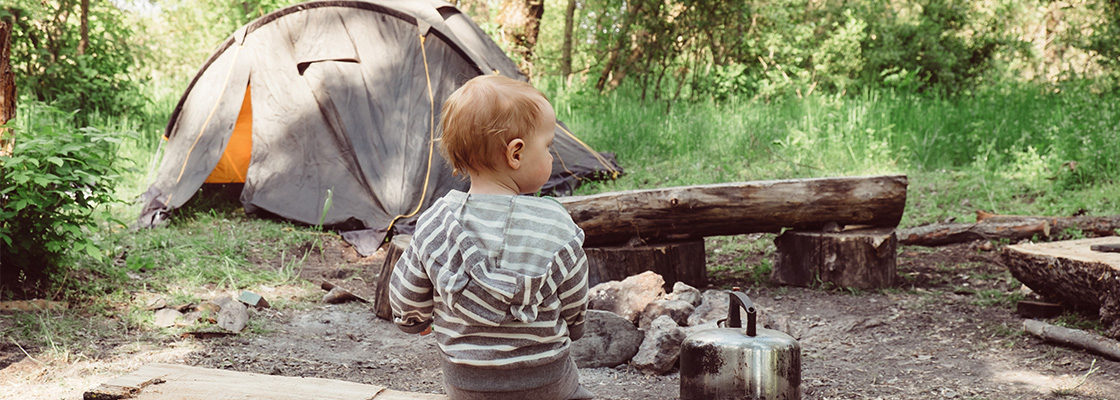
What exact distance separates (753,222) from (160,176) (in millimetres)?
4397

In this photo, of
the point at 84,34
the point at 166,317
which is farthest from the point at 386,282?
the point at 84,34

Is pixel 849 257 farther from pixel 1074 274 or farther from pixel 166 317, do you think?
pixel 166 317

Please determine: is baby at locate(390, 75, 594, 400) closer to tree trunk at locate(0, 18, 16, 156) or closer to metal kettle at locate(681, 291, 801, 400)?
metal kettle at locate(681, 291, 801, 400)

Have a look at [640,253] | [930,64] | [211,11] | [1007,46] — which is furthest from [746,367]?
[211,11]

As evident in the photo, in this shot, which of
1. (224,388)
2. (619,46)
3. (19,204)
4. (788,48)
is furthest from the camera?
(788,48)

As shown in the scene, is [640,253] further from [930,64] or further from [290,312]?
[930,64]

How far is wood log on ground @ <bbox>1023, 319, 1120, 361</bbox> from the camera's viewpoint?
321 centimetres

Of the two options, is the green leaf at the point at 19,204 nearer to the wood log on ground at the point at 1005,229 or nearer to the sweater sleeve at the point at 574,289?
the sweater sleeve at the point at 574,289

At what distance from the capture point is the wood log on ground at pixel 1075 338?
3211 millimetres

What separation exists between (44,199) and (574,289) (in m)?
2.75

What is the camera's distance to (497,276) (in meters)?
1.68

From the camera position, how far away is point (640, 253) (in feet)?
14.2

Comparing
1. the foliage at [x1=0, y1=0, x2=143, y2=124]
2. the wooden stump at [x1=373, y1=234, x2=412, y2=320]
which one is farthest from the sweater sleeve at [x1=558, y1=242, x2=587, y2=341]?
the foliage at [x1=0, y1=0, x2=143, y2=124]

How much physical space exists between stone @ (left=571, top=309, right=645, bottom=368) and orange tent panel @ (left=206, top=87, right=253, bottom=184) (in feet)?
14.1
